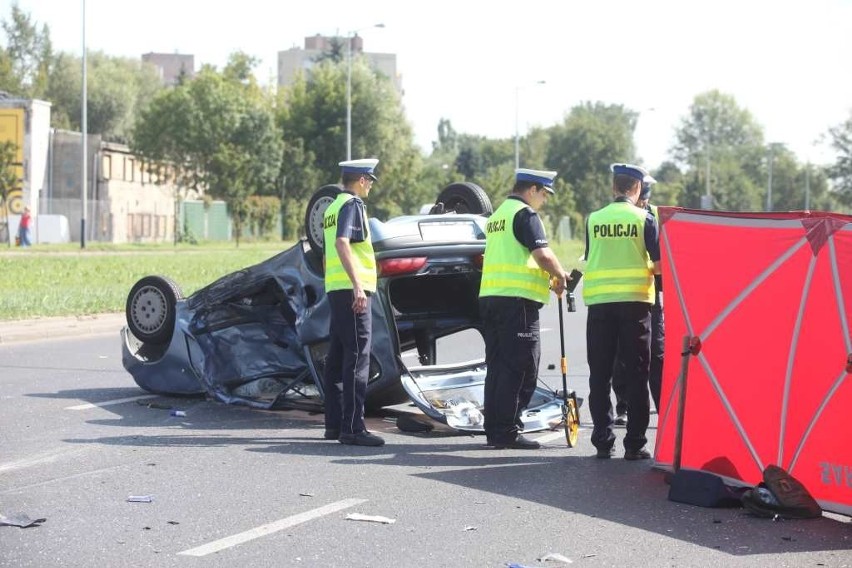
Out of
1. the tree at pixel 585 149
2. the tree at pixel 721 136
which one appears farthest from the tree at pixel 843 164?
the tree at pixel 721 136

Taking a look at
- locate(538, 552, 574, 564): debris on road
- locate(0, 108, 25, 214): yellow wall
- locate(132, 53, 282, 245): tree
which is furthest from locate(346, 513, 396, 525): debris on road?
locate(0, 108, 25, 214): yellow wall

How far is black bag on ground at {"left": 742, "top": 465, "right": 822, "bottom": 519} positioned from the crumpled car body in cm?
240

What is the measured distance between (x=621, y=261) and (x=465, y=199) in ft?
8.67

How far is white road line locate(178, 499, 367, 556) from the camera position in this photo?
5641mm

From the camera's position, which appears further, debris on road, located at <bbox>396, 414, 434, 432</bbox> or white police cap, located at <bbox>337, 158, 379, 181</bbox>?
debris on road, located at <bbox>396, 414, 434, 432</bbox>

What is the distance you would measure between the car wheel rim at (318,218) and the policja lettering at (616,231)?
7.72ft

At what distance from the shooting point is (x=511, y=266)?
814cm

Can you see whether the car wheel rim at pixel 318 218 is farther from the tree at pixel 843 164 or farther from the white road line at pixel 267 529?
the tree at pixel 843 164

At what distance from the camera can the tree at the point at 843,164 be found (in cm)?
9194

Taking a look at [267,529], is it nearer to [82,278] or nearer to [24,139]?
[82,278]

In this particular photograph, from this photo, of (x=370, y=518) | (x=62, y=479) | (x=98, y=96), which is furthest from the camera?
(x=98, y=96)

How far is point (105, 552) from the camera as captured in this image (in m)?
5.56

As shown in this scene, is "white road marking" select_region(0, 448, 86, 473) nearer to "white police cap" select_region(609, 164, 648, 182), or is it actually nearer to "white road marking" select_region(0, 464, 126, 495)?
"white road marking" select_region(0, 464, 126, 495)

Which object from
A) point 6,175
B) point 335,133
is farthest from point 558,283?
point 335,133
